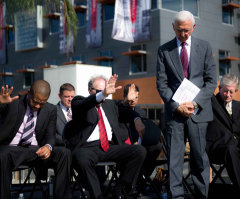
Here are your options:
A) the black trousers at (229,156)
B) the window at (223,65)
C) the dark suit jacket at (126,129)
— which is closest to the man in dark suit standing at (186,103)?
the black trousers at (229,156)

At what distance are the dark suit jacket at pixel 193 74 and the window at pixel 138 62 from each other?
18.2 meters

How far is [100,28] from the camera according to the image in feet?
78.4

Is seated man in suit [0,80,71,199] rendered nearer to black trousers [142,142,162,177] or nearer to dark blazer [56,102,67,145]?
dark blazer [56,102,67,145]

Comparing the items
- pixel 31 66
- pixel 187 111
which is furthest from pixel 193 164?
pixel 31 66

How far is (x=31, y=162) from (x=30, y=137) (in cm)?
29

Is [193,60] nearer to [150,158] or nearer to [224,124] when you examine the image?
[224,124]

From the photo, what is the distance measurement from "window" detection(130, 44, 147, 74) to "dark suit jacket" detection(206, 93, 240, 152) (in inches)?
695

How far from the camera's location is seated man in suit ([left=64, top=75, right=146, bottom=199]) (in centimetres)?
433

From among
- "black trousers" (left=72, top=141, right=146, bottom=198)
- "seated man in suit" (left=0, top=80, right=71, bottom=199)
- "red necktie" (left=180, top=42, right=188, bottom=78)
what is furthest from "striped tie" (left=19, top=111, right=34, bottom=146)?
"red necktie" (left=180, top=42, right=188, bottom=78)

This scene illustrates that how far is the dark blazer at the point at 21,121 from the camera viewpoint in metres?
4.20

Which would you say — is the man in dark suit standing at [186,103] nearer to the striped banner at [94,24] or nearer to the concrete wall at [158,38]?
the concrete wall at [158,38]

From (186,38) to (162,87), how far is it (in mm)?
585

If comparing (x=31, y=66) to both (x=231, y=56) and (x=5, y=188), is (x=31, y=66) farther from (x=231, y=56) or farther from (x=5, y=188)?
(x=5, y=188)

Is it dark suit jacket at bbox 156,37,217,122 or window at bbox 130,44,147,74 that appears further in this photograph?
window at bbox 130,44,147,74
